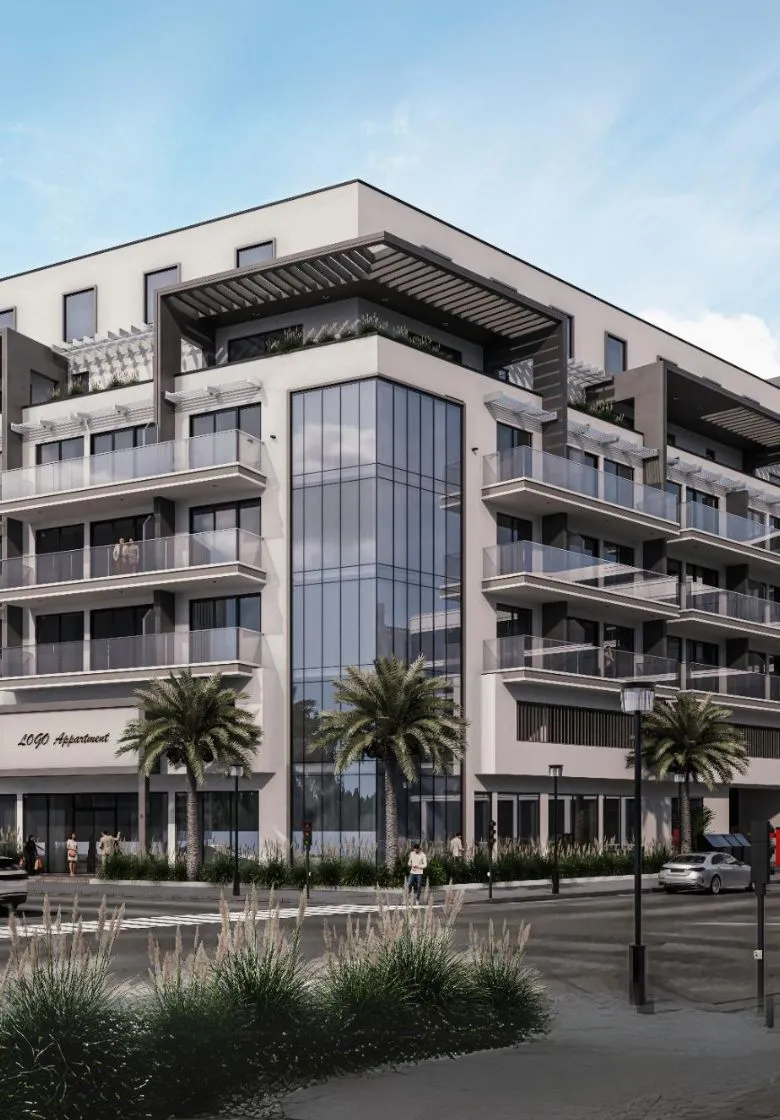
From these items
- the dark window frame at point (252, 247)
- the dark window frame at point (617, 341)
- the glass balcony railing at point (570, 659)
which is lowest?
the glass balcony railing at point (570, 659)

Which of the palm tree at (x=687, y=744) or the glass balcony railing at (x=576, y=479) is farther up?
the glass balcony railing at (x=576, y=479)

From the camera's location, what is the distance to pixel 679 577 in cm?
6022

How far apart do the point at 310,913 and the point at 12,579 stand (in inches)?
939

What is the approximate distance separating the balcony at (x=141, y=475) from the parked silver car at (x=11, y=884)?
16.5 meters

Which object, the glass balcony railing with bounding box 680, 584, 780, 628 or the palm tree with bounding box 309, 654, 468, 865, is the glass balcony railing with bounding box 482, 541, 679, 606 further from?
the palm tree with bounding box 309, 654, 468, 865

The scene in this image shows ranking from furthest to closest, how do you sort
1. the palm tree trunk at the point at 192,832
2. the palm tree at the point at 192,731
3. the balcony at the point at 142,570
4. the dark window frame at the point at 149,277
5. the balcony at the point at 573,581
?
the dark window frame at the point at 149,277
the balcony at the point at 573,581
the balcony at the point at 142,570
the palm tree trunk at the point at 192,832
the palm tree at the point at 192,731

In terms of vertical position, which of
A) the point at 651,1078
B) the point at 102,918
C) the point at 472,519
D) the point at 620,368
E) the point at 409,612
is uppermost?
the point at 620,368

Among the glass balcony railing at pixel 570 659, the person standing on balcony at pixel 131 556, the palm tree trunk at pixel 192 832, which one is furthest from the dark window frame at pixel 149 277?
the palm tree trunk at pixel 192 832

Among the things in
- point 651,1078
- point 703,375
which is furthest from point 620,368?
point 651,1078

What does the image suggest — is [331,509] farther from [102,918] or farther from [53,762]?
[102,918]

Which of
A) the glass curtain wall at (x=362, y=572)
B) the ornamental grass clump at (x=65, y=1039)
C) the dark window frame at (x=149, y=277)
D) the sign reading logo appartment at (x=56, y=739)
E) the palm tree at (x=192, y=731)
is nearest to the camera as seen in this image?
the ornamental grass clump at (x=65, y=1039)

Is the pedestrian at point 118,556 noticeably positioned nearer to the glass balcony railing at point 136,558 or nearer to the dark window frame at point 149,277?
the glass balcony railing at point 136,558

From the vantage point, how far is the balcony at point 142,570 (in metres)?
46.5

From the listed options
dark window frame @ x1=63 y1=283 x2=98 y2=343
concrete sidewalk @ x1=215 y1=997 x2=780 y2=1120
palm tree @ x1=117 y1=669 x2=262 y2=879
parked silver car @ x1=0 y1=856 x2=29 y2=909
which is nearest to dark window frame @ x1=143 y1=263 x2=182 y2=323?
dark window frame @ x1=63 y1=283 x2=98 y2=343
